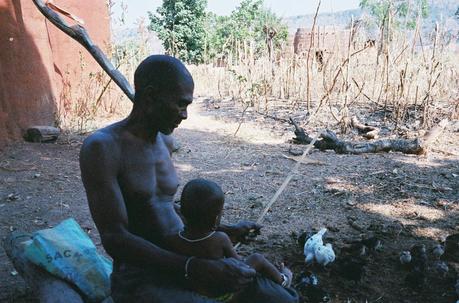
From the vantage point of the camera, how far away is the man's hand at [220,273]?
5.93 ft

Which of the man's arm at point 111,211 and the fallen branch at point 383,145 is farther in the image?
the fallen branch at point 383,145

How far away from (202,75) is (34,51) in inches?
328

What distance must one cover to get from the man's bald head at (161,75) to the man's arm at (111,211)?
1.06ft

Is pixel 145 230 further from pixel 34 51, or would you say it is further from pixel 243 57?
pixel 243 57

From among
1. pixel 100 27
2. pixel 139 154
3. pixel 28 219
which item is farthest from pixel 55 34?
pixel 139 154

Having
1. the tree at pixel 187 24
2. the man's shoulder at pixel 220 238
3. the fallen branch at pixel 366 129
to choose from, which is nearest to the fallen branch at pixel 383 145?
the fallen branch at pixel 366 129

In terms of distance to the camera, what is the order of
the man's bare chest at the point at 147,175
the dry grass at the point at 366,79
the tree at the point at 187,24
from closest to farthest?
the man's bare chest at the point at 147,175 → the dry grass at the point at 366,79 → the tree at the point at 187,24

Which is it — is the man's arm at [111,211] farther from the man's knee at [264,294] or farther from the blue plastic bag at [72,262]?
the blue plastic bag at [72,262]

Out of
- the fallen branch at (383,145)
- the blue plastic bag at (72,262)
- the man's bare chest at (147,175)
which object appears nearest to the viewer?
the man's bare chest at (147,175)

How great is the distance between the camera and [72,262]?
2.50m

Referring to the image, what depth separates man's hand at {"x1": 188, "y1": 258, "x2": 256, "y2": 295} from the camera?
181cm

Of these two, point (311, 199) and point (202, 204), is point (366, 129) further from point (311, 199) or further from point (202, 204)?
point (202, 204)

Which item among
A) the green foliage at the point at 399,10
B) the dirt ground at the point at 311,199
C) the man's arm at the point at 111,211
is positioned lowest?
the dirt ground at the point at 311,199

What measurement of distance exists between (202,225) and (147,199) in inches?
11.7
